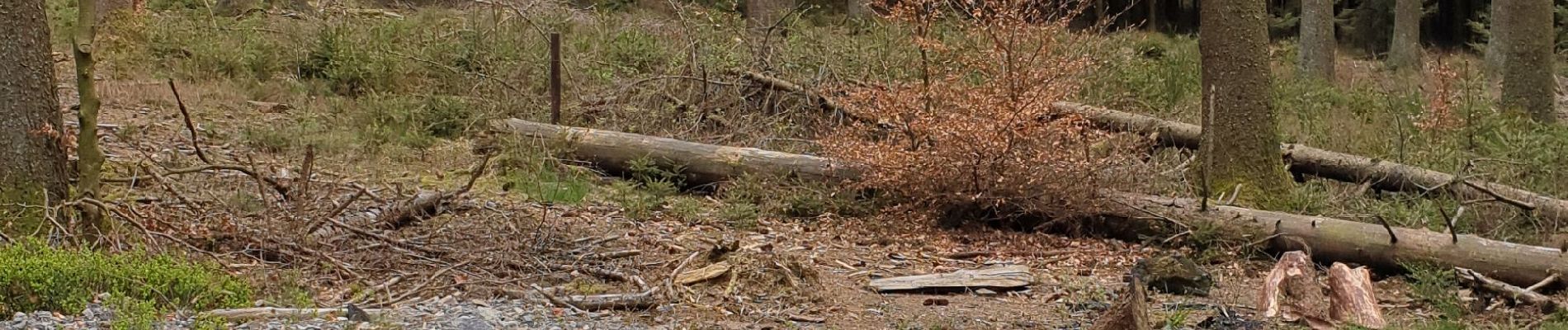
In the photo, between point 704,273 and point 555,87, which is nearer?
point 704,273

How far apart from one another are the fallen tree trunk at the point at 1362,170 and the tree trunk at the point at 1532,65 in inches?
204

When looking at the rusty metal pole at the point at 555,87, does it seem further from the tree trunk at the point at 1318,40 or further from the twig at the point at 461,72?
the tree trunk at the point at 1318,40

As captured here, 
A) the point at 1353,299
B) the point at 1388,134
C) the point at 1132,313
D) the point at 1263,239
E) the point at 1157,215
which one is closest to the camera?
the point at 1132,313

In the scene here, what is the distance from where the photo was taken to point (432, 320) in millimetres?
5645

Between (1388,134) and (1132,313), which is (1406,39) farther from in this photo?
(1132,313)

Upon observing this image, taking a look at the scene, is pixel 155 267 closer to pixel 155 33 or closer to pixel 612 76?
pixel 612 76

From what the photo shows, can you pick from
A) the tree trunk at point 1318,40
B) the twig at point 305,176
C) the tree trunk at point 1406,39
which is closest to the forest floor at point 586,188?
the twig at point 305,176

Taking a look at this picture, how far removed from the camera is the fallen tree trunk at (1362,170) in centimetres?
859

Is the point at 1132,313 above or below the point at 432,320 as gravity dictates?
above

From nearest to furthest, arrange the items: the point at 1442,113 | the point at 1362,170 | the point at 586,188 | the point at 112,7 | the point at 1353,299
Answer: the point at 1353,299 → the point at 586,188 → the point at 1362,170 → the point at 1442,113 → the point at 112,7

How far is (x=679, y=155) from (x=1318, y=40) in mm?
13578

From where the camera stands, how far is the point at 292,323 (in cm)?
530

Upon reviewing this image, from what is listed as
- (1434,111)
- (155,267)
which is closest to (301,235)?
(155,267)

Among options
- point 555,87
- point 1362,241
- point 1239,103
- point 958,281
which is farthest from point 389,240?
point 1239,103
